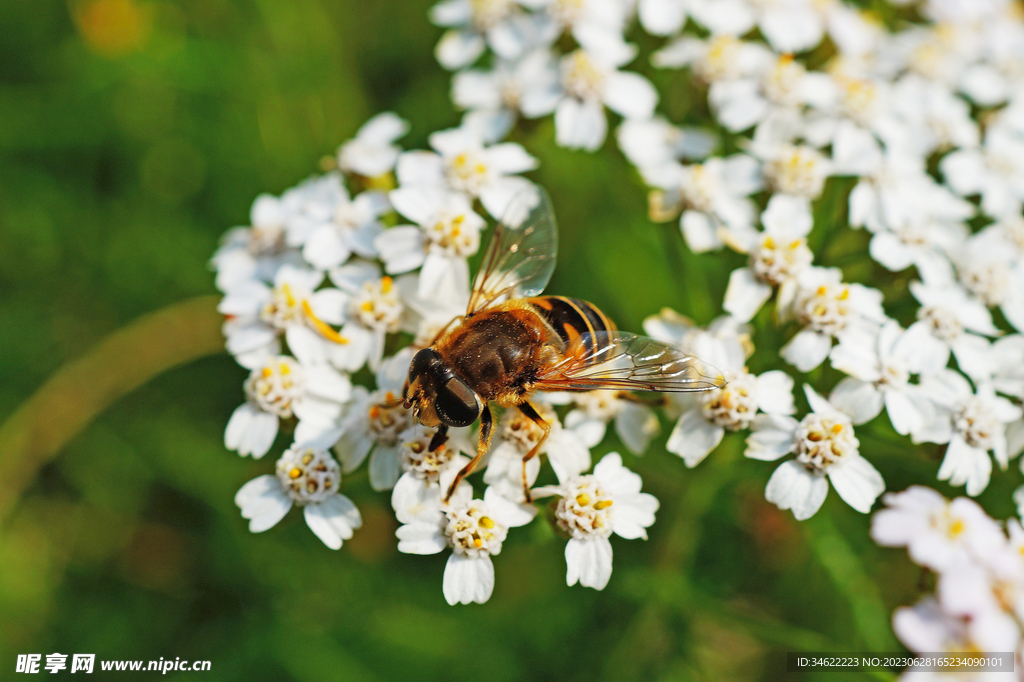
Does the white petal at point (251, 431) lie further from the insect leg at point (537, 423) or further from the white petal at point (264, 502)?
the insect leg at point (537, 423)

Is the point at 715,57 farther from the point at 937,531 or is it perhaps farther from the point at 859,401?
the point at 937,531

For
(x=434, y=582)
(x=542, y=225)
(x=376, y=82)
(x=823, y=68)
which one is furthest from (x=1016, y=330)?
(x=376, y=82)

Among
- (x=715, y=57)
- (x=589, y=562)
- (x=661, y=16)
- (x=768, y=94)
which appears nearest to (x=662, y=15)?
(x=661, y=16)

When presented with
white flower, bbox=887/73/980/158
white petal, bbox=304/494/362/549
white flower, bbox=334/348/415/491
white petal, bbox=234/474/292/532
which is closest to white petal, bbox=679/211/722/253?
white flower, bbox=887/73/980/158

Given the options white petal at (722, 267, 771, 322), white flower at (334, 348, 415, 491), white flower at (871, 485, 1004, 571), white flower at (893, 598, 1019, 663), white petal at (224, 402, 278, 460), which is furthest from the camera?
white petal at (722, 267, 771, 322)

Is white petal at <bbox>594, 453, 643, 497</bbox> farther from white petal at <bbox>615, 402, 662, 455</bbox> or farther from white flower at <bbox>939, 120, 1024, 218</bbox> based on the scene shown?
white flower at <bbox>939, 120, 1024, 218</bbox>

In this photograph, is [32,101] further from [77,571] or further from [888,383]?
[888,383]
